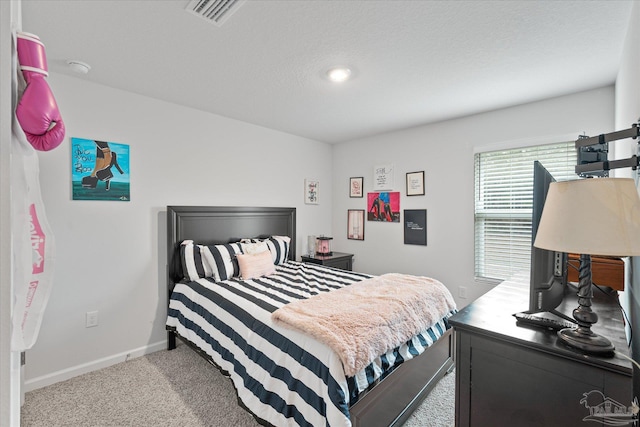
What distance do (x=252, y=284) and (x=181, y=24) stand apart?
2.00 metres

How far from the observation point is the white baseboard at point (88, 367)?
7.27ft

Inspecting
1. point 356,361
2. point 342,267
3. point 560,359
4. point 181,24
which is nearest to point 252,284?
point 356,361

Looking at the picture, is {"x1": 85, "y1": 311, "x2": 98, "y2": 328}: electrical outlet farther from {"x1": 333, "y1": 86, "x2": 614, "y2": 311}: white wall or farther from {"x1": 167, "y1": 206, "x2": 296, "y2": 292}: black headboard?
{"x1": 333, "y1": 86, "x2": 614, "y2": 311}: white wall

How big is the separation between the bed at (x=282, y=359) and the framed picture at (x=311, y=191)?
148 centimetres

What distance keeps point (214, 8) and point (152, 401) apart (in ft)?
8.50

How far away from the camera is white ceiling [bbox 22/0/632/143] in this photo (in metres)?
1.59

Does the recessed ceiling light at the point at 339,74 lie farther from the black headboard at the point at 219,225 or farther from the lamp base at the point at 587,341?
the lamp base at the point at 587,341

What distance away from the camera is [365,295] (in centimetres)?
217

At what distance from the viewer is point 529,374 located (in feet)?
3.54

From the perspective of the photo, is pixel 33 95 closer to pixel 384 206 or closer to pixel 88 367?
pixel 88 367

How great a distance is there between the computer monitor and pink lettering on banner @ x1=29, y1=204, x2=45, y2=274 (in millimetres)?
1632

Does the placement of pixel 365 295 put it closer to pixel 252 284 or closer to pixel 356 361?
pixel 356 361

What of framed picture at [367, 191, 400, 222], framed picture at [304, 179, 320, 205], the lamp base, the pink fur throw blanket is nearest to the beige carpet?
the pink fur throw blanket

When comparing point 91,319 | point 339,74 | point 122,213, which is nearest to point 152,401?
point 91,319
